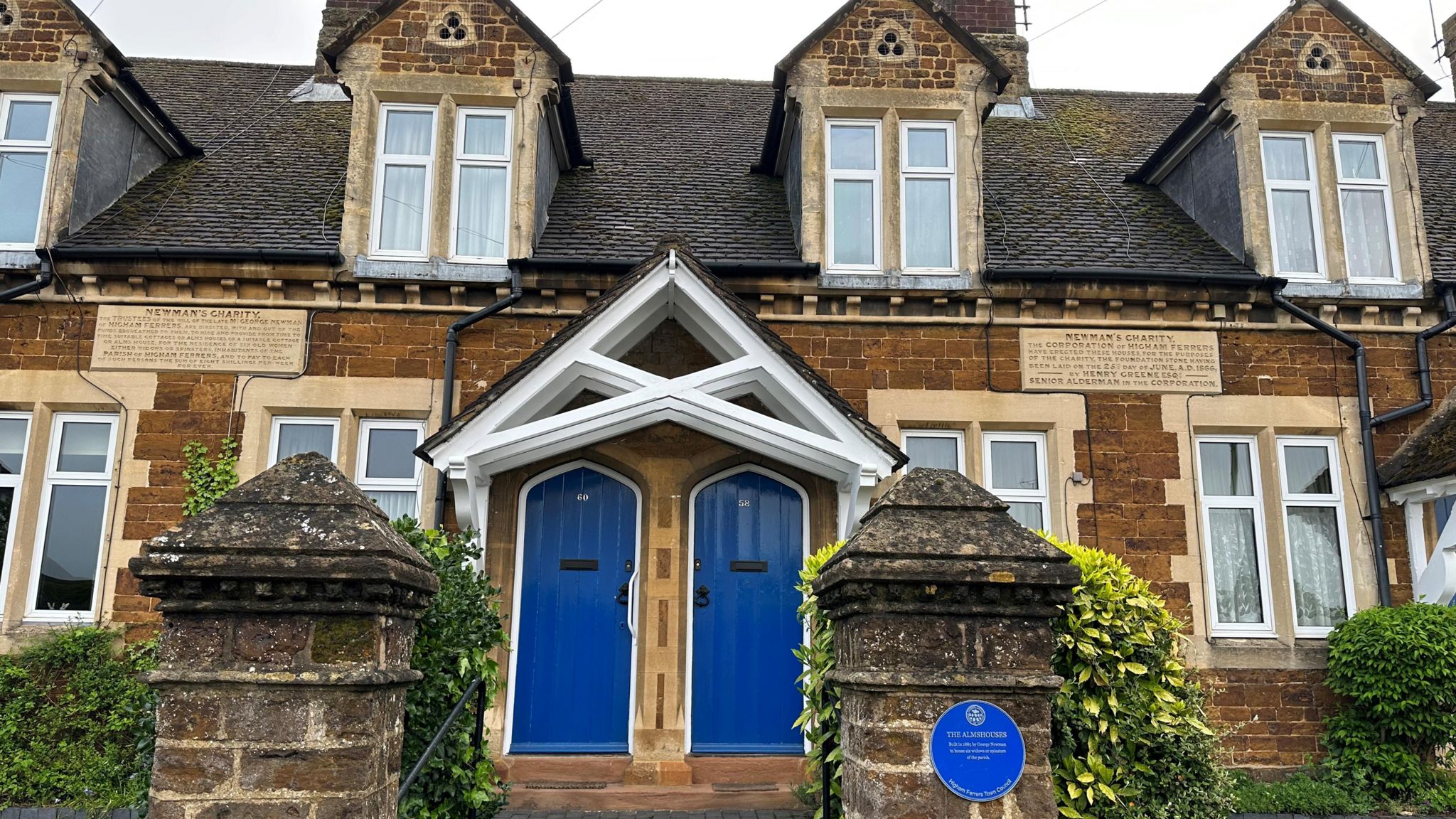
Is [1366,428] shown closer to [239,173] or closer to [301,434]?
[301,434]

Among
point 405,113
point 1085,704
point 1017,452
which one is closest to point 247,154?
point 405,113

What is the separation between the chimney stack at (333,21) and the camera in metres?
13.1

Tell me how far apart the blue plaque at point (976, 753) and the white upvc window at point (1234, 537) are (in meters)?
5.98

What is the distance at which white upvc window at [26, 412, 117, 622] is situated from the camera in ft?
28.2

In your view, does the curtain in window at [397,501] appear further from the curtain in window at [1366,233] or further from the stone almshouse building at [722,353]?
the curtain in window at [1366,233]

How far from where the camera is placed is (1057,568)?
3.76 metres

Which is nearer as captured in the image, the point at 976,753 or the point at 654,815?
the point at 976,753

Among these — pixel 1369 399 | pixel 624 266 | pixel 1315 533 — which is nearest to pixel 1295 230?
pixel 1369 399

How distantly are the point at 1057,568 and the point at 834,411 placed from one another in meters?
3.92

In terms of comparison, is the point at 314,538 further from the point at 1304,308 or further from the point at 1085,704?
the point at 1304,308

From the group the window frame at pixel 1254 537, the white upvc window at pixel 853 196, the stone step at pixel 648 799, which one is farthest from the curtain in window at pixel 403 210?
the window frame at pixel 1254 537

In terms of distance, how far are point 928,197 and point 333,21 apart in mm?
8379

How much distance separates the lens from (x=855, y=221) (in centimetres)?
977

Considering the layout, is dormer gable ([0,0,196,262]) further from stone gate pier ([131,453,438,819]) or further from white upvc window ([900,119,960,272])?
white upvc window ([900,119,960,272])
